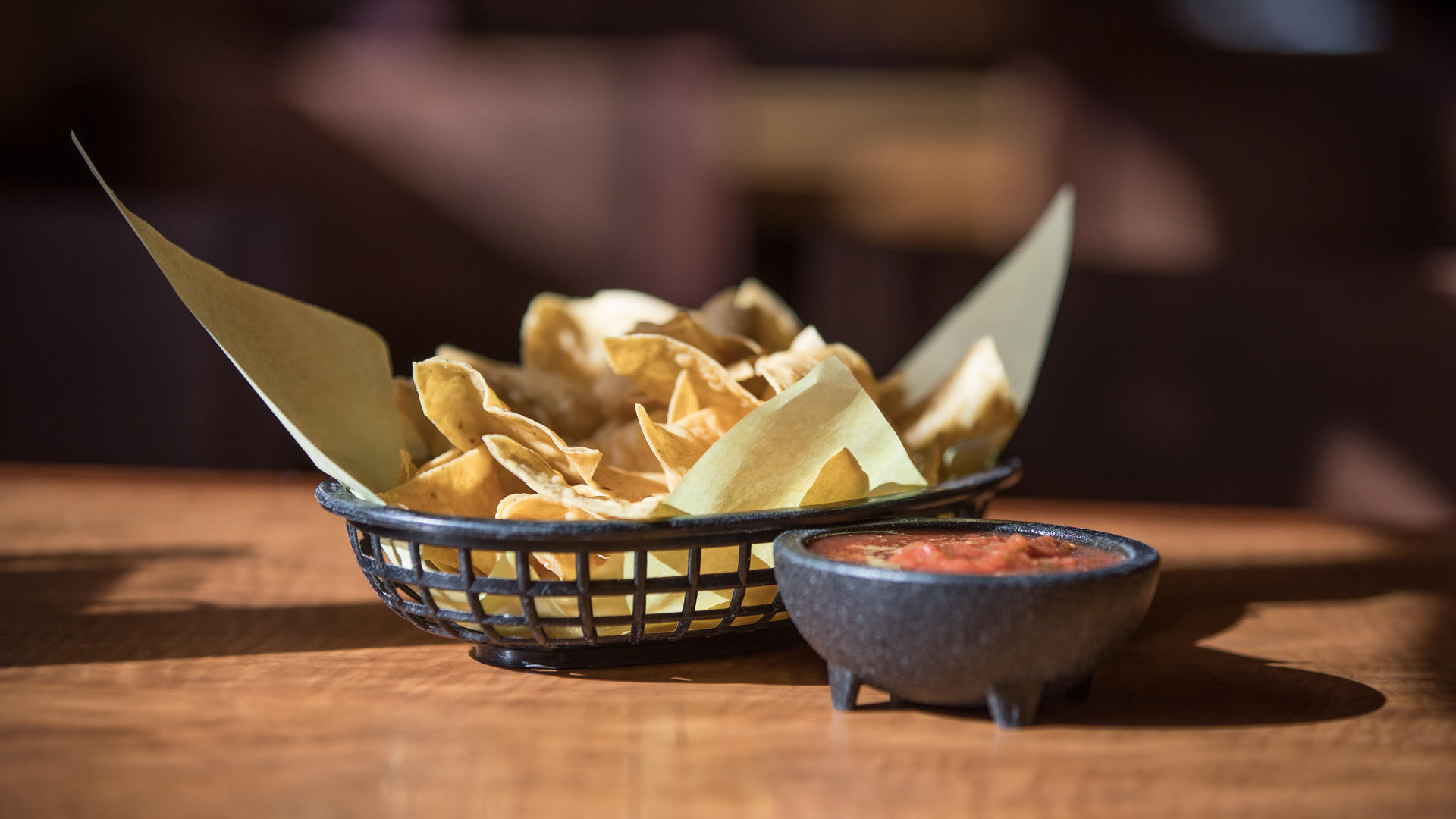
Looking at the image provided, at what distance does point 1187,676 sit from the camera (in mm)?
663

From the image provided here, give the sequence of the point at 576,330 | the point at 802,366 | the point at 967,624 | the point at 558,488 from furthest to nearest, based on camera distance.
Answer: the point at 576,330 < the point at 802,366 < the point at 558,488 < the point at 967,624

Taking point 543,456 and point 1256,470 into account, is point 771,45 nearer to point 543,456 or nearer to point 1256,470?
point 1256,470

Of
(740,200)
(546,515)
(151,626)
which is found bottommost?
(151,626)

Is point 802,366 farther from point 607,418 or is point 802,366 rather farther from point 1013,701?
point 1013,701

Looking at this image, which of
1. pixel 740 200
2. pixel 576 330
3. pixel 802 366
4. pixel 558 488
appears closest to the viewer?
pixel 558 488

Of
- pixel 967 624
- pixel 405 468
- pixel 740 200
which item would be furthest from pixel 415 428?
pixel 740 200

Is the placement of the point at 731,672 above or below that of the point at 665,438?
below

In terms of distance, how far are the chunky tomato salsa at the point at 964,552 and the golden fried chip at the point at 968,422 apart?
0.18m

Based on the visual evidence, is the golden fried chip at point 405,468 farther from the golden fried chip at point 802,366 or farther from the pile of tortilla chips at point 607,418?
the golden fried chip at point 802,366

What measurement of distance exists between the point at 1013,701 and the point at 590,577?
211 mm

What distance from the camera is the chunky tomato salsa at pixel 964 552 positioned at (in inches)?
21.7

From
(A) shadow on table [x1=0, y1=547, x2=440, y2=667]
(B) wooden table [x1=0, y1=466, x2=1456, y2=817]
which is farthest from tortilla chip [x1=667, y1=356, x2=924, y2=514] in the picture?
(A) shadow on table [x1=0, y1=547, x2=440, y2=667]

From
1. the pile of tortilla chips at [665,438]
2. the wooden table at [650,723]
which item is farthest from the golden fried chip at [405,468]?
the wooden table at [650,723]

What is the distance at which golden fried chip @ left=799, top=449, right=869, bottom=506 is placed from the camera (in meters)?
0.64
